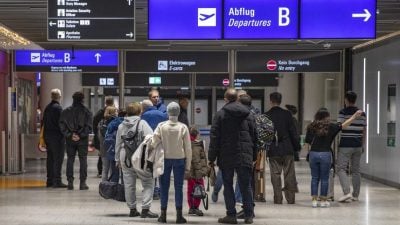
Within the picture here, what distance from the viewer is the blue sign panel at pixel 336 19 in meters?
11.4

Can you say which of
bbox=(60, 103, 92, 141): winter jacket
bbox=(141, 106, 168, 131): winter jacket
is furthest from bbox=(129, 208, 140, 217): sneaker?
bbox=(60, 103, 92, 141): winter jacket

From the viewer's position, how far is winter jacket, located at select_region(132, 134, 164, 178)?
31.1 feet

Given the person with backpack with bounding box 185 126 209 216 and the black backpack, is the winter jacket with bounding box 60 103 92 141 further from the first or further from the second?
the person with backpack with bounding box 185 126 209 216

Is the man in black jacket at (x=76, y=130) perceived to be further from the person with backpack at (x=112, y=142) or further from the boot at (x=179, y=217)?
the boot at (x=179, y=217)

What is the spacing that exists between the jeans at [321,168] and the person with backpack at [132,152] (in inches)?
107

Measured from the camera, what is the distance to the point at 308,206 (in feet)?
38.5

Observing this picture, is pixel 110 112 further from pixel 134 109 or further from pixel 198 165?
pixel 198 165

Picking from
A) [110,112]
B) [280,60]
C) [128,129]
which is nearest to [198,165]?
[128,129]

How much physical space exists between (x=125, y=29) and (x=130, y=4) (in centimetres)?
37

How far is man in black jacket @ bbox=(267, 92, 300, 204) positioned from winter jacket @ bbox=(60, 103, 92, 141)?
12.5ft

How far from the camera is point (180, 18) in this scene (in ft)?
37.6

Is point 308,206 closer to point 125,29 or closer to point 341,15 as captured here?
point 341,15

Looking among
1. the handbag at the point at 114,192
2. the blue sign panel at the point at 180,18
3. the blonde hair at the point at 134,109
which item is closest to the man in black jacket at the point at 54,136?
the blue sign panel at the point at 180,18

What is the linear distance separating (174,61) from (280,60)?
237cm
